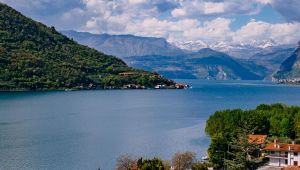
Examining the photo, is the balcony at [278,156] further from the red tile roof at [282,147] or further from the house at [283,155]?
the red tile roof at [282,147]

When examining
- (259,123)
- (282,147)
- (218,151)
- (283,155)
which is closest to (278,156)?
(283,155)

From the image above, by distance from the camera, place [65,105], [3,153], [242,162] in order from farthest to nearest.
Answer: [65,105] → [3,153] → [242,162]

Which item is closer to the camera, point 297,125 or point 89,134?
point 297,125

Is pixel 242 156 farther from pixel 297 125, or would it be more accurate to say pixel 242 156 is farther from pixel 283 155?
pixel 297 125

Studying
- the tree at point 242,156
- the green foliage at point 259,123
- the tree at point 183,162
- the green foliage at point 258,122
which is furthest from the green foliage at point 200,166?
the green foliage at point 258,122

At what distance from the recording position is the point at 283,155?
64.8 metres

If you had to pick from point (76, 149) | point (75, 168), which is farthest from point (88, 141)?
point (75, 168)

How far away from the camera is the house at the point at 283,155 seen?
6456cm

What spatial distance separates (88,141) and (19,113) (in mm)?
45694

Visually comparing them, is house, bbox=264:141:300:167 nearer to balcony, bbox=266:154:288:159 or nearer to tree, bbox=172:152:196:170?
balcony, bbox=266:154:288:159

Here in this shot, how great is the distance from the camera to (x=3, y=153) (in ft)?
244

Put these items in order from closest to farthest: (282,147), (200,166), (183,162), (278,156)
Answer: (183,162)
(200,166)
(278,156)
(282,147)

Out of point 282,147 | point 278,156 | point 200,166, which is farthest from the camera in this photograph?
point 282,147

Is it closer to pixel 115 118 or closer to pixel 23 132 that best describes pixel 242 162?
pixel 23 132
